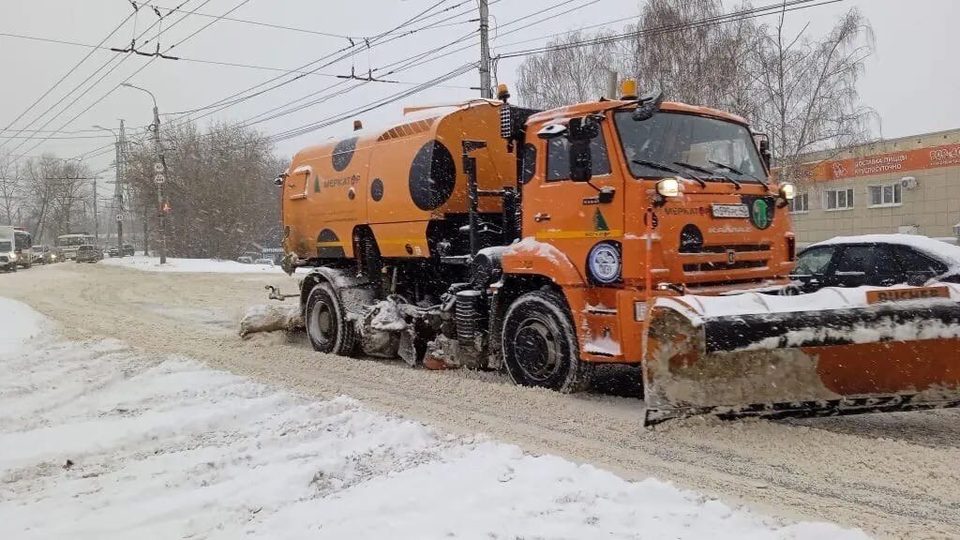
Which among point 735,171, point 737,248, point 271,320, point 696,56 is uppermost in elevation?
point 696,56

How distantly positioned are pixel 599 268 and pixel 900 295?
7.41ft

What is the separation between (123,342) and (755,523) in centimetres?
927

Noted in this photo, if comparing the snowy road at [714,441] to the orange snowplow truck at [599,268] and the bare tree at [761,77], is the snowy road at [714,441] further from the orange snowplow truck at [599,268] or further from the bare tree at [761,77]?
the bare tree at [761,77]

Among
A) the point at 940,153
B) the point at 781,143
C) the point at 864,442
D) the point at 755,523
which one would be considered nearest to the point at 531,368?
the point at 864,442

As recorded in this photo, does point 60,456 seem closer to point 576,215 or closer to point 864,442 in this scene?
point 576,215

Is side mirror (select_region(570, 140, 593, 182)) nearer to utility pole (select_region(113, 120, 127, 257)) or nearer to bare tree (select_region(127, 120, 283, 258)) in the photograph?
bare tree (select_region(127, 120, 283, 258))

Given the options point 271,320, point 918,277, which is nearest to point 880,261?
point 918,277

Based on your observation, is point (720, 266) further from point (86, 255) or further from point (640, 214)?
point (86, 255)

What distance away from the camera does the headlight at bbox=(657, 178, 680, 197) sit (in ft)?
19.1

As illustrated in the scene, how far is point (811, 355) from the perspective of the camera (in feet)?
16.2

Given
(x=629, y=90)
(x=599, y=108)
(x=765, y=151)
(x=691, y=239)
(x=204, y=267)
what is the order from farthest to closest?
(x=204, y=267) → (x=765, y=151) → (x=629, y=90) → (x=599, y=108) → (x=691, y=239)

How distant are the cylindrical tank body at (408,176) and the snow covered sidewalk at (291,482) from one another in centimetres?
277

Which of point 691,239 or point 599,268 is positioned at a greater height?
point 691,239

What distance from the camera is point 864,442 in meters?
4.85
